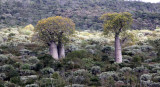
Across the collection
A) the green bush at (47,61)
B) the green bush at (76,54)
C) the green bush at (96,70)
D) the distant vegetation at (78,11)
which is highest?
the distant vegetation at (78,11)

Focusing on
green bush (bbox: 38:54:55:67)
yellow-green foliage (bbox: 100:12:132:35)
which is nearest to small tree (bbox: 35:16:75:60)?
green bush (bbox: 38:54:55:67)

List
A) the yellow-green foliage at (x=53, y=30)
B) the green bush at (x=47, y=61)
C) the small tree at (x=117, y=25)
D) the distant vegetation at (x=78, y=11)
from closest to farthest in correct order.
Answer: the green bush at (x=47, y=61) < the small tree at (x=117, y=25) < the yellow-green foliage at (x=53, y=30) < the distant vegetation at (x=78, y=11)

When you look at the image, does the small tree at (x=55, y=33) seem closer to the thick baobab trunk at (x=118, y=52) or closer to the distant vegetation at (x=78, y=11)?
the thick baobab trunk at (x=118, y=52)

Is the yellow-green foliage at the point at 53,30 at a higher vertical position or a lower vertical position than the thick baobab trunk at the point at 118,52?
higher

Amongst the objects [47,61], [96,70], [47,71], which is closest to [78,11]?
[47,61]

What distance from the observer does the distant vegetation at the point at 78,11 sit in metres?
48.2

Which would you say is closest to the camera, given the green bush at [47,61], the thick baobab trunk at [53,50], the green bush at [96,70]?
the green bush at [96,70]

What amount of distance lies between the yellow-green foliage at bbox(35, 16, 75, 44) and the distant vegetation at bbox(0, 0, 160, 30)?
29478 mm

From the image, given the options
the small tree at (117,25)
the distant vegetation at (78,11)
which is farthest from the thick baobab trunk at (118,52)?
the distant vegetation at (78,11)

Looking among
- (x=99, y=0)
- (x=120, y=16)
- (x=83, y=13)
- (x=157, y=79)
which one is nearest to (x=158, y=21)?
(x=83, y=13)

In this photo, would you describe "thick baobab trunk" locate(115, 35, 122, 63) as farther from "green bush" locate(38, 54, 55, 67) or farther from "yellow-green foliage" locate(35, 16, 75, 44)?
"green bush" locate(38, 54, 55, 67)

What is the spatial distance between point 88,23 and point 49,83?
41261 millimetres

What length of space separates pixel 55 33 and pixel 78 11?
143 feet

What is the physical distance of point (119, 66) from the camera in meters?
13.9
